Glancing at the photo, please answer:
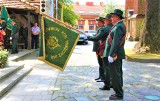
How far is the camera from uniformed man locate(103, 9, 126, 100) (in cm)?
662

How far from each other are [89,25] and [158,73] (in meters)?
72.3

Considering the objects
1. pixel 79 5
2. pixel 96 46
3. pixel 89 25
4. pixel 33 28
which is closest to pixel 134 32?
pixel 33 28

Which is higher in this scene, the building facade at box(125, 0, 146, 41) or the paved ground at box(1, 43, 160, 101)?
the building facade at box(125, 0, 146, 41)

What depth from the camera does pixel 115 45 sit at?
659 cm

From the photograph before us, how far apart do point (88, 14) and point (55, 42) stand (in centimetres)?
7608

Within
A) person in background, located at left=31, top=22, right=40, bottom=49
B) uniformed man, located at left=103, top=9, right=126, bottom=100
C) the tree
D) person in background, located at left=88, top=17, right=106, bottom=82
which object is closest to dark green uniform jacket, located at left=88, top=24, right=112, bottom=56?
person in background, located at left=88, top=17, right=106, bottom=82

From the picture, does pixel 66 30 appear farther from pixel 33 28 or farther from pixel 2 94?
pixel 33 28

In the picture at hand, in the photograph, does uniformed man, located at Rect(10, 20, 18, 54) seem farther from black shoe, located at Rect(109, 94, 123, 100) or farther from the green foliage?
the green foliage

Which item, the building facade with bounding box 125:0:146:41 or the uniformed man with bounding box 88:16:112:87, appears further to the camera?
the building facade with bounding box 125:0:146:41

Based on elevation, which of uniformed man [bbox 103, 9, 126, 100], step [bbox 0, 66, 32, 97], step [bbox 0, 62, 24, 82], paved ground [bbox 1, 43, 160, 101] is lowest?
paved ground [bbox 1, 43, 160, 101]

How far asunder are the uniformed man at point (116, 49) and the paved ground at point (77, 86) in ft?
1.46

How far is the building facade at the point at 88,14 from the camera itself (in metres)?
82.5

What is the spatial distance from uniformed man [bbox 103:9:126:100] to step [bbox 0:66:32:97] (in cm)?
266

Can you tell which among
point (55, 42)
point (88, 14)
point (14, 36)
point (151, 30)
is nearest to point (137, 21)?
point (151, 30)
